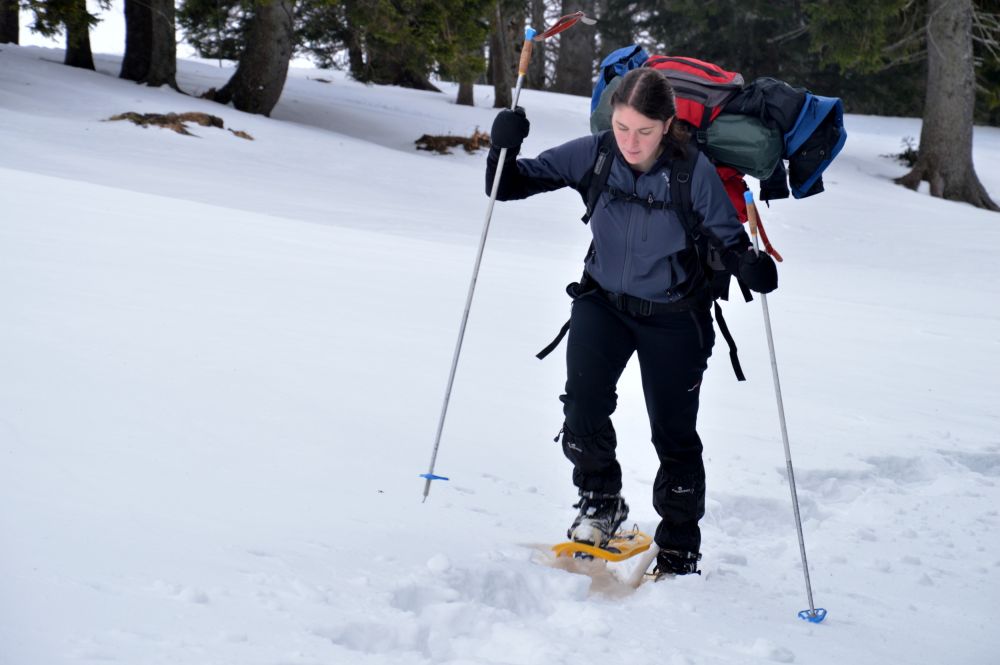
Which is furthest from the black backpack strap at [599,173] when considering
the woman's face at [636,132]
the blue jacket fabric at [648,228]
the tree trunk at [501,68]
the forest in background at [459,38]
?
the tree trunk at [501,68]

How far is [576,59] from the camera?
29.8 metres

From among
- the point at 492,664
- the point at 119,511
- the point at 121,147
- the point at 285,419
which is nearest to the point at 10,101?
the point at 121,147

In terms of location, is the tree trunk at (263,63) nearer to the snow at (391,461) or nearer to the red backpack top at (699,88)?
the snow at (391,461)

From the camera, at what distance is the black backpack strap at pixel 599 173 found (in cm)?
362

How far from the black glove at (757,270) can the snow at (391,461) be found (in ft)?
3.67

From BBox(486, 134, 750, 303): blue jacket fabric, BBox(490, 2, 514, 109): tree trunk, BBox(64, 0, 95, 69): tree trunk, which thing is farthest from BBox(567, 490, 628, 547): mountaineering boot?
BBox(490, 2, 514, 109): tree trunk

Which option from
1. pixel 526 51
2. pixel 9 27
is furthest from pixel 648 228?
pixel 9 27

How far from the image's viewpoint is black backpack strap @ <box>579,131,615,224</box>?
3.62 m

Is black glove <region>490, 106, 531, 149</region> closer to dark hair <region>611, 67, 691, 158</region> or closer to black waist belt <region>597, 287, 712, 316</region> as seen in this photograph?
dark hair <region>611, 67, 691, 158</region>

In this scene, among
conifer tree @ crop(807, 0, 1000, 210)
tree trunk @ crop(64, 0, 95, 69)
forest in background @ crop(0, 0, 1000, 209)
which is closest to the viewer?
forest in background @ crop(0, 0, 1000, 209)

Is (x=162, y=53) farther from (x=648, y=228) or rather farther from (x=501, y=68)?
(x=648, y=228)

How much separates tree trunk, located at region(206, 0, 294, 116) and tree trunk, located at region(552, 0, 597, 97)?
524 inches

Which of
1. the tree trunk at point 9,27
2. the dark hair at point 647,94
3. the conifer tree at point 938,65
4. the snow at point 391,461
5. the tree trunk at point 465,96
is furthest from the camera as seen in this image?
the tree trunk at point 465,96

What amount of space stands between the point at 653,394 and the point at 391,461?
1233mm
